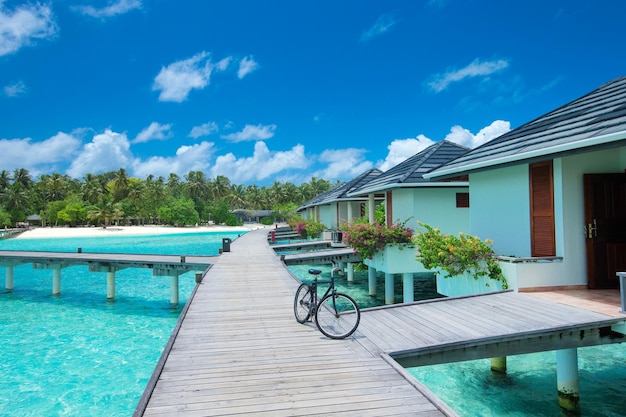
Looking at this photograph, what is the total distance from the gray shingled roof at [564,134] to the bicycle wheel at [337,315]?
455 centimetres

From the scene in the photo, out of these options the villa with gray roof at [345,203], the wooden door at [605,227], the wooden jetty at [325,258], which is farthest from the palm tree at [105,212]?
the wooden door at [605,227]

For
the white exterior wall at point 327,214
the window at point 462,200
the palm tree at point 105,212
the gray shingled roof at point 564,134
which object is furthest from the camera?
the palm tree at point 105,212

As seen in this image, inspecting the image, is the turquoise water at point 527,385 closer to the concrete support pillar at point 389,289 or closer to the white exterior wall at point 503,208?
the white exterior wall at point 503,208

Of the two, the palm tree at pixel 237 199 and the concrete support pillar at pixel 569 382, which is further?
the palm tree at pixel 237 199

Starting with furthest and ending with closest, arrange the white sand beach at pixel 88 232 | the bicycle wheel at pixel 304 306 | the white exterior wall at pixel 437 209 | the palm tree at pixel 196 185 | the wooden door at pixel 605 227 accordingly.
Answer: the palm tree at pixel 196 185 < the white sand beach at pixel 88 232 < the white exterior wall at pixel 437 209 < the wooden door at pixel 605 227 < the bicycle wheel at pixel 304 306

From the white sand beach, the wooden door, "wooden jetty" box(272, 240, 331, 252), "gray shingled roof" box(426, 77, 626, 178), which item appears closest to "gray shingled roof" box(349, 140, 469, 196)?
"gray shingled roof" box(426, 77, 626, 178)

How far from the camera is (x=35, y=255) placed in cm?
2098

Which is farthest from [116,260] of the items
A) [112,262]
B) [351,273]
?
[351,273]

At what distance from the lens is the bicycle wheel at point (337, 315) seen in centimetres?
631

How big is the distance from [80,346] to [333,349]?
11008 millimetres

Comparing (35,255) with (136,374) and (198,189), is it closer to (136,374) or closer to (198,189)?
(136,374)

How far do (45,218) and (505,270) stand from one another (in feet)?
294

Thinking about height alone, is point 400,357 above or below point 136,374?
above

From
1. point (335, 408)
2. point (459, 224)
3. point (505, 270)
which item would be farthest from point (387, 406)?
point (459, 224)
